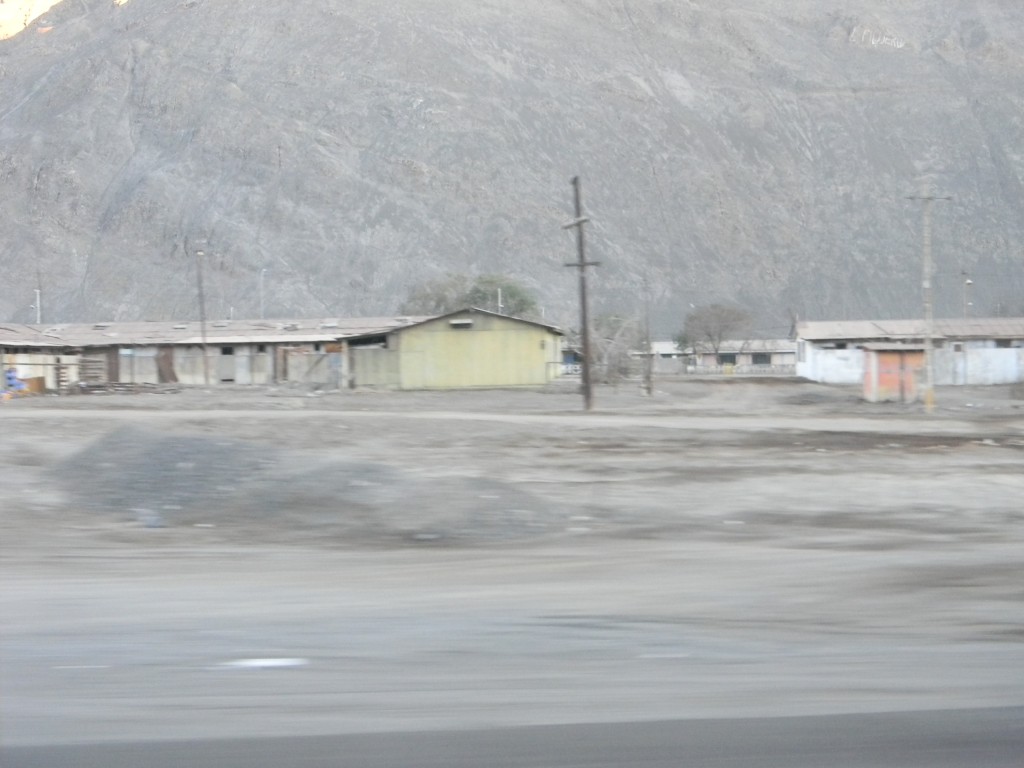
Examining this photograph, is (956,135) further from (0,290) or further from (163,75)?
(0,290)

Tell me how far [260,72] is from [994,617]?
142168 millimetres

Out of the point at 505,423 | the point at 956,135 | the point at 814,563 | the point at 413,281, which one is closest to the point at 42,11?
the point at 413,281

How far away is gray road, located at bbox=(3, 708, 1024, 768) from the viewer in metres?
5.29

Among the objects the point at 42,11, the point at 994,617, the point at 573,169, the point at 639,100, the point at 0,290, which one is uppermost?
the point at 42,11

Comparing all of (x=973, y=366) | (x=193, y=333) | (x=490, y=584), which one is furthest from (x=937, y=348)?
(x=490, y=584)

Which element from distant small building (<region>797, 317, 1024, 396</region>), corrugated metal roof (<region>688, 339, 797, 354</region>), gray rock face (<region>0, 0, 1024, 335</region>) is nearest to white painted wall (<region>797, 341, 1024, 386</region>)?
distant small building (<region>797, 317, 1024, 396</region>)

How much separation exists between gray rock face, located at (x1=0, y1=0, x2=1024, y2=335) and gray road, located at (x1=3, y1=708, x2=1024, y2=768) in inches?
4251

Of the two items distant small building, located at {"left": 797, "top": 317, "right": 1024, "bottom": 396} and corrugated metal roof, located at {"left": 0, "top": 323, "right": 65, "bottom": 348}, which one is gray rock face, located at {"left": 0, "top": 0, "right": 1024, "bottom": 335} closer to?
distant small building, located at {"left": 797, "top": 317, "right": 1024, "bottom": 396}

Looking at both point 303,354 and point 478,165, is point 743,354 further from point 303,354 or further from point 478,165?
point 303,354

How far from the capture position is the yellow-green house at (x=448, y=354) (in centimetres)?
5922

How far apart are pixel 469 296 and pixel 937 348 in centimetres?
4125

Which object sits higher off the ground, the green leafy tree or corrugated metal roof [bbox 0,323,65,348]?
the green leafy tree

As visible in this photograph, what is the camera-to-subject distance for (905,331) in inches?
3342

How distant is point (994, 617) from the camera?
857cm
